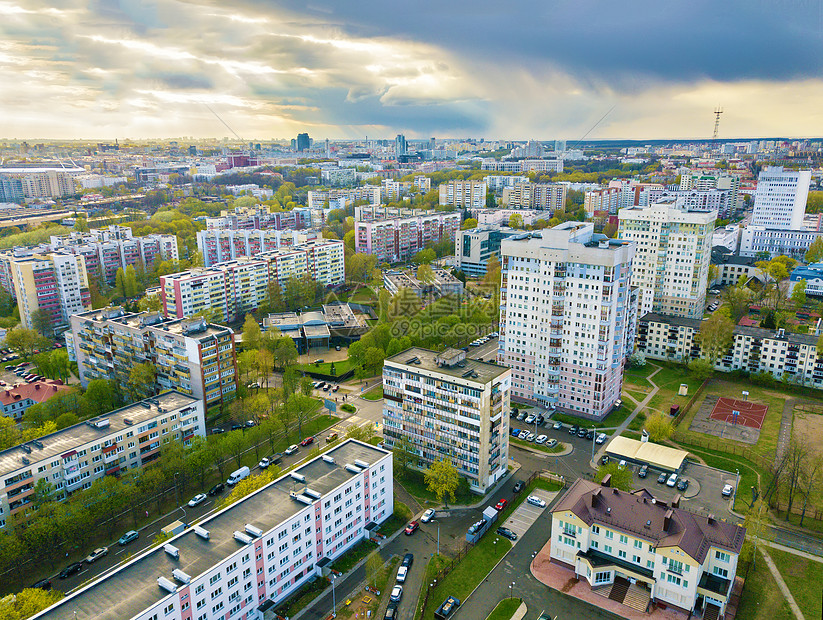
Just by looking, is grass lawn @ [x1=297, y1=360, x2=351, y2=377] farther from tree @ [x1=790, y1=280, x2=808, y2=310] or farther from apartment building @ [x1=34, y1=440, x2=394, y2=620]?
tree @ [x1=790, y1=280, x2=808, y2=310]

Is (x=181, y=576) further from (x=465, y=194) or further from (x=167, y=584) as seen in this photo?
(x=465, y=194)

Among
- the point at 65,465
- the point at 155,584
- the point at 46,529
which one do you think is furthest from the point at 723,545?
the point at 65,465

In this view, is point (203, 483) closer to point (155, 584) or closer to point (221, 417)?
point (221, 417)

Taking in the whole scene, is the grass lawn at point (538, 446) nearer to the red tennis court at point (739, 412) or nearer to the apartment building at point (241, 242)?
the red tennis court at point (739, 412)

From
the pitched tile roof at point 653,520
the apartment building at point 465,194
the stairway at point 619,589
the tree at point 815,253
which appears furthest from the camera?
the apartment building at point 465,194

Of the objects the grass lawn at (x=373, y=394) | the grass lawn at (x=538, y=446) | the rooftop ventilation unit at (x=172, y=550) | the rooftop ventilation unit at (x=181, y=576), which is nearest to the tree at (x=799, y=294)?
the grass lawn at (x=538, y=446)

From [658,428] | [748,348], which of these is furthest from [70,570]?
[748,348]
